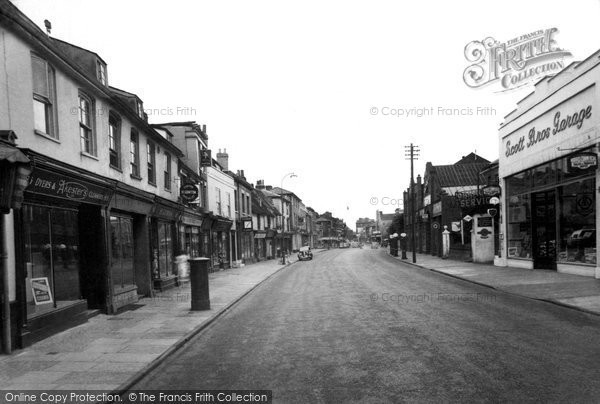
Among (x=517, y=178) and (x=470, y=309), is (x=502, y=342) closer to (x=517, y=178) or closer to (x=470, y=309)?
(x=470, y=309)

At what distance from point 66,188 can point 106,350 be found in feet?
12.7

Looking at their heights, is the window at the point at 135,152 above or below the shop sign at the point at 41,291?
above

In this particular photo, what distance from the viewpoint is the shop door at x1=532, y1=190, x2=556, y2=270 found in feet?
69.1

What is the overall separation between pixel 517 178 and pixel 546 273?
619cm

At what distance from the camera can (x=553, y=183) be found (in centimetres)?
2020

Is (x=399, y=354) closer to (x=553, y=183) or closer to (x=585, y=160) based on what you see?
(x=585, y=160)

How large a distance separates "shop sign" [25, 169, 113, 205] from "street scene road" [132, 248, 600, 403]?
4.25 meters

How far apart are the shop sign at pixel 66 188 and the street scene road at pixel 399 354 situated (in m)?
4.25

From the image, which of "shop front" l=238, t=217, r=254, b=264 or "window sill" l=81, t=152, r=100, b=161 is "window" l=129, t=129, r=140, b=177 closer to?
"window sill" l=81, t=152, r=100, b=161

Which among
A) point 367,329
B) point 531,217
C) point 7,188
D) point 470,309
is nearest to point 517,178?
point 531,217

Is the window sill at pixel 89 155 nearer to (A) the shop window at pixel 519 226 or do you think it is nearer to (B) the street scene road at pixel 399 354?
(B) the street scene road at pixel 399 354

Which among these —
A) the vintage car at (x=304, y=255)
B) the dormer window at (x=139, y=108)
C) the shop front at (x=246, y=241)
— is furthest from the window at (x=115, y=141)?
the vintage car at (x=304, y=255)

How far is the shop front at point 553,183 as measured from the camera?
1730 cm

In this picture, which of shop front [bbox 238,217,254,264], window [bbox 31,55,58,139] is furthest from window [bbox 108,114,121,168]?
shop front [bbox 238,217,254,264]
